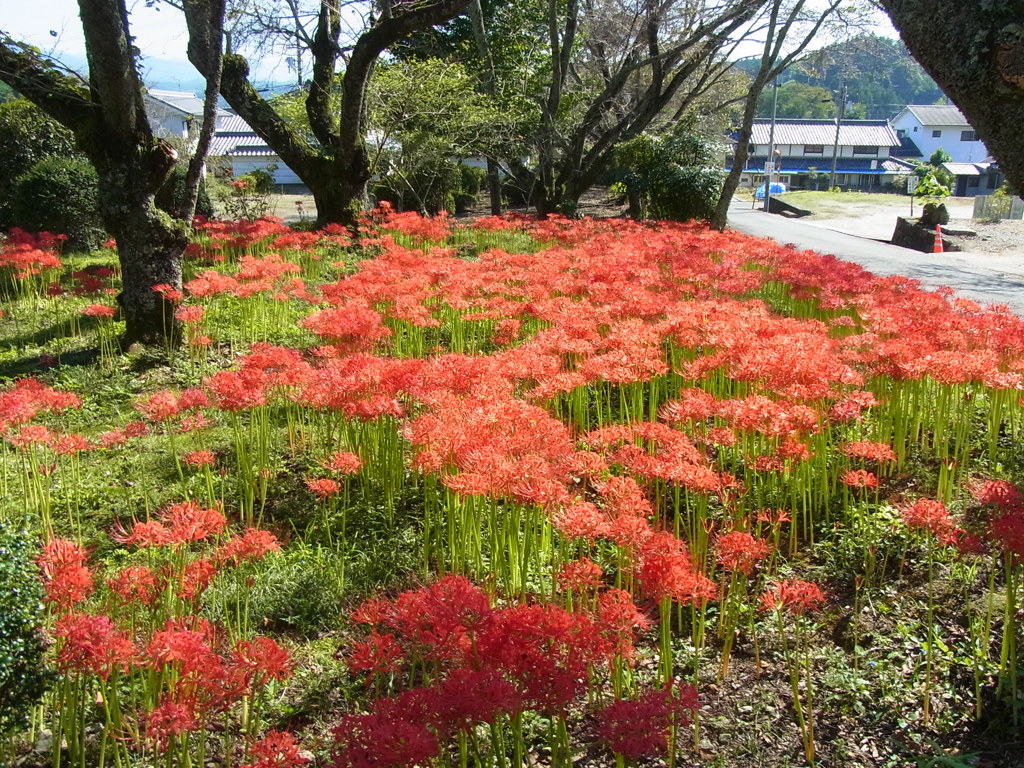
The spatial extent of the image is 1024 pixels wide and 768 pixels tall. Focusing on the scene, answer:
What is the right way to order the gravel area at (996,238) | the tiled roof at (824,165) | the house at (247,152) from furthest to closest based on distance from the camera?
the tiled roof at (824,165) → the house at (247,152) → the gravel area at (996,238)

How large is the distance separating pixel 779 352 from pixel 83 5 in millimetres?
6455

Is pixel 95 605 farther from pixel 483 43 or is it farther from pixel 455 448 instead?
pixel 483 43

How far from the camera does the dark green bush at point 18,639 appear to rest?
232cm

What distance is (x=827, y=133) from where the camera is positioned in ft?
255

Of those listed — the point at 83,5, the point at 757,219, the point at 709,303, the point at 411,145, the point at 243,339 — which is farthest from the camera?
the point at 757,219

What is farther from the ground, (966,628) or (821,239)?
(821,239)

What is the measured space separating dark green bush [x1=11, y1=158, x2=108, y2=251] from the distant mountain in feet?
43.3

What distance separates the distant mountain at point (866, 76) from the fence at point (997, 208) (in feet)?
14.3

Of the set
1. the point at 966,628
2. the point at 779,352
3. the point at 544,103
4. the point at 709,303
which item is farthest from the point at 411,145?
the point at 966,628

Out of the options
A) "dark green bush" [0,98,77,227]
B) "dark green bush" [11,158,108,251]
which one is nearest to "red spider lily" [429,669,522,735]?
"dark green bush" [11,158,108,251]

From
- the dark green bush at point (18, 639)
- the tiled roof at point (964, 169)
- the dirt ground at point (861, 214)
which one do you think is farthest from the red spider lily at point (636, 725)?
the tiled roof at point (964, 169)

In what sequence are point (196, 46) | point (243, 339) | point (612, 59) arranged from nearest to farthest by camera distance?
point (243, 339) < point (196, 46) < point (612, 59)

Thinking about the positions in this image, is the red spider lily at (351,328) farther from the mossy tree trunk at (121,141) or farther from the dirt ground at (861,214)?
the dirt ground at (861,214)

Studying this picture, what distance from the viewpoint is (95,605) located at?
3453 mm
